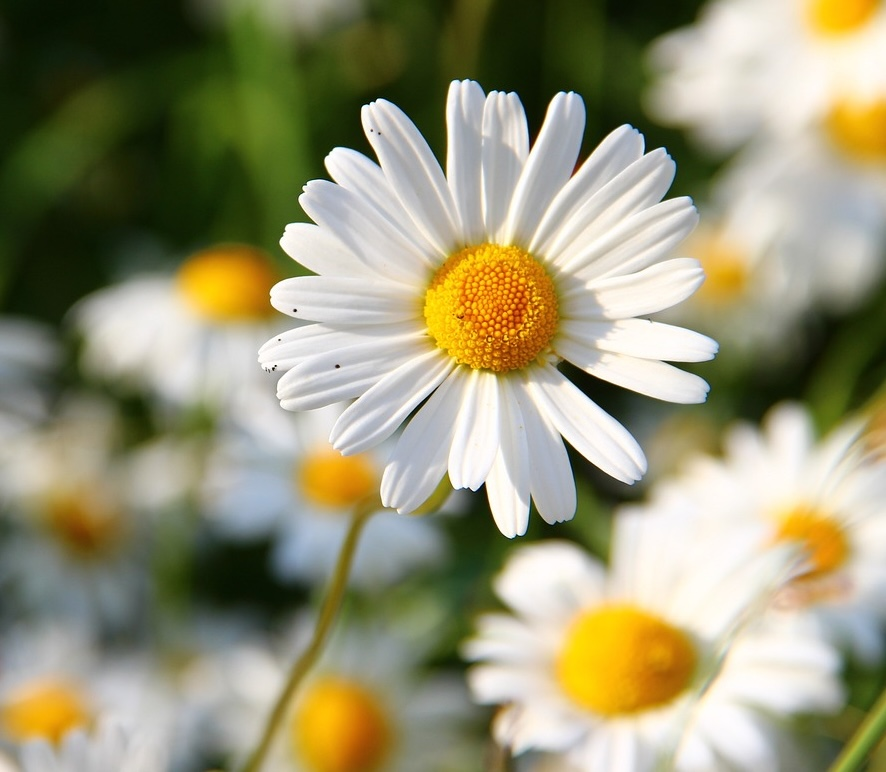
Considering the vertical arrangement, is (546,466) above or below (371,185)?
below

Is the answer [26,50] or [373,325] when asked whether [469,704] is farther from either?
[26,50]

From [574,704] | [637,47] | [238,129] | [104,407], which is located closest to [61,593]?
[104,407]

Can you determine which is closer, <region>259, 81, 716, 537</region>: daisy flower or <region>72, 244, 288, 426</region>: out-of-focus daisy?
<region>259, 81, 716, 537</region>: daisy flower

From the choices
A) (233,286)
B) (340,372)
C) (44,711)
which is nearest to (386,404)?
→ (340,372)

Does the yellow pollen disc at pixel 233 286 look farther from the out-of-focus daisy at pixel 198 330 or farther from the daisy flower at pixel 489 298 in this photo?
the daisy flower at pixel 489 298

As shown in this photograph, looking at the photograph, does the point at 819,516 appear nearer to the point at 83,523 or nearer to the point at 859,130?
the point at 859,130

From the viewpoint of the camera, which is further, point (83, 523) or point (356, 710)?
point (83, 523)

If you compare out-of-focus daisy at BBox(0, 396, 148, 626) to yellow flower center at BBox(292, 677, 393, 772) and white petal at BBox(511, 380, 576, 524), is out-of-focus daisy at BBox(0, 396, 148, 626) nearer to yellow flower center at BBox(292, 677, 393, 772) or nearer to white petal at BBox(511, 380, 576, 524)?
yellow flower center at BBox(292, 677, 393, 772)

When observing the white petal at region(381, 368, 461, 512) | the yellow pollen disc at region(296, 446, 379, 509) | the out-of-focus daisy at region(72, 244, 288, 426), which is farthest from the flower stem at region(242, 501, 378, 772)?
the out-of-focus daisy at region(72, 244, 288, 426)
